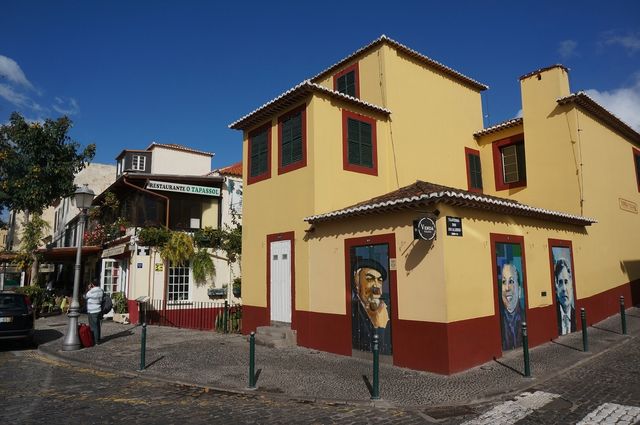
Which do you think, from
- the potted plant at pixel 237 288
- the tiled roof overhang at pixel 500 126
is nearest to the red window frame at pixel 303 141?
the potted plant at pixel 237 288

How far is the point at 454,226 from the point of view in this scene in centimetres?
923

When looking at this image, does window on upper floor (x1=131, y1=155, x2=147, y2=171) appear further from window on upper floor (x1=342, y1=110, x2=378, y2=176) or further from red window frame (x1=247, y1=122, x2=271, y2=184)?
window on upper floor (x1=342, y1=110, x2=378, y2=176)

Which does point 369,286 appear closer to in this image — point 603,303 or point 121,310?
point 603,303

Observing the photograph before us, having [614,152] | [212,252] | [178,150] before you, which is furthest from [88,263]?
[614,152]

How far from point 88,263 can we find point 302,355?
2027cm

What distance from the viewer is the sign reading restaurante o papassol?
18.8 m

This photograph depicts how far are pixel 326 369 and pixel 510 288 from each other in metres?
5.03

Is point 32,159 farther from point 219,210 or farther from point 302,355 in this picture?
point 302,355

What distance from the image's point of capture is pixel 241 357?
10.6 metres

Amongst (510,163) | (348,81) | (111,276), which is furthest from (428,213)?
(111,276)

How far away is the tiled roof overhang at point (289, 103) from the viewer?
40.6 ft

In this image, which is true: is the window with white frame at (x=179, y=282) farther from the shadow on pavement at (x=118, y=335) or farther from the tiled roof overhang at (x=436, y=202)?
the tiled roof overhang at (x=436, y=202)

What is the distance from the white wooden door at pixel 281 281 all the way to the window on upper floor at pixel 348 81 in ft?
21.4

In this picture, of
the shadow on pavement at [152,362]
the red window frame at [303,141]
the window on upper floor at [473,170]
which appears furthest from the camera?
the window on upper floor at [473,170]
